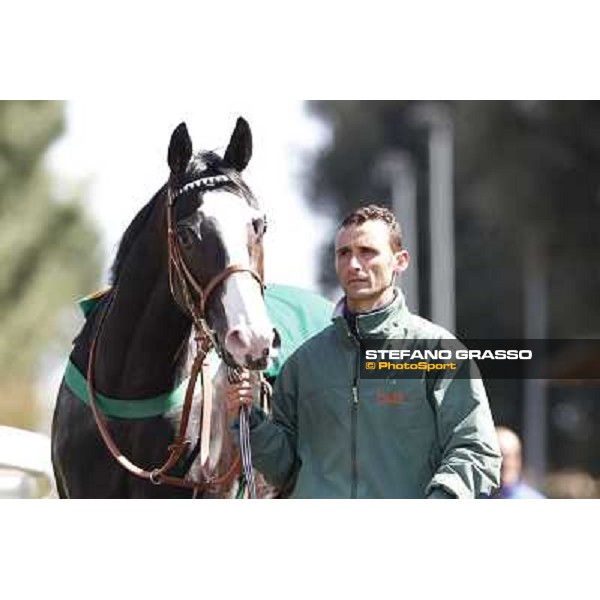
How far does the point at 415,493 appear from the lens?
3.28 m

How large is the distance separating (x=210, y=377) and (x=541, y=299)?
204 centimetres

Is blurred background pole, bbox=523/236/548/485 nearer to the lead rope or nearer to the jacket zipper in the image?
the jacket zipper

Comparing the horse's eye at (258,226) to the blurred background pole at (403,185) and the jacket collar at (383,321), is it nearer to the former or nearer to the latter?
the jacket collar at (383,321)

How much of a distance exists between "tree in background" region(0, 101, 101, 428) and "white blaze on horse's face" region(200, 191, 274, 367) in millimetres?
1211

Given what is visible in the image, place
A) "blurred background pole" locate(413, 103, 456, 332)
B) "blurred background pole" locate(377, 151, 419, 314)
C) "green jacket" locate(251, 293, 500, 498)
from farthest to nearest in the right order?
"blurred background pole" locate(377, 151, 419, 314) → "blurred background pole" locate(413, 103, 456, 332) → "green jacket" locate(251, 293, 500, 498)

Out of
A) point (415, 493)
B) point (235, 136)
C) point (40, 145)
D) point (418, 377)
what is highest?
point (40, 145)

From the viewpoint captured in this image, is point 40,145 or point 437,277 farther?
point 437,277

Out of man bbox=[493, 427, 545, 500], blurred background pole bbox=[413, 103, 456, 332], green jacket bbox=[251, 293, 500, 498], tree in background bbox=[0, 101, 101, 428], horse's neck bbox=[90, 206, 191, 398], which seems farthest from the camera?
blurred background pole bbox=[413, 103, 456, 332]

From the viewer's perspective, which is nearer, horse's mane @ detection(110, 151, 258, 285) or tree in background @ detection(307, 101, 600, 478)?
horse's mane @ detection(110, 151, 258, 285)

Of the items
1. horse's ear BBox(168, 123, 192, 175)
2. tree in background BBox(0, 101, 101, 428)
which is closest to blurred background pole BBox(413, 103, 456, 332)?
tree in background BBox(0, 101, 101, 428)

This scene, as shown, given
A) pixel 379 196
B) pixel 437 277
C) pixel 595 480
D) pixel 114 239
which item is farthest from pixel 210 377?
pixel 379 196

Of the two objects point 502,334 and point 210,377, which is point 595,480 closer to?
point 502,334

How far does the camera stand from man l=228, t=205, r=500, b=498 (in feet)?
10.7

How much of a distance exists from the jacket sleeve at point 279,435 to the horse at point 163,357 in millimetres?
98
